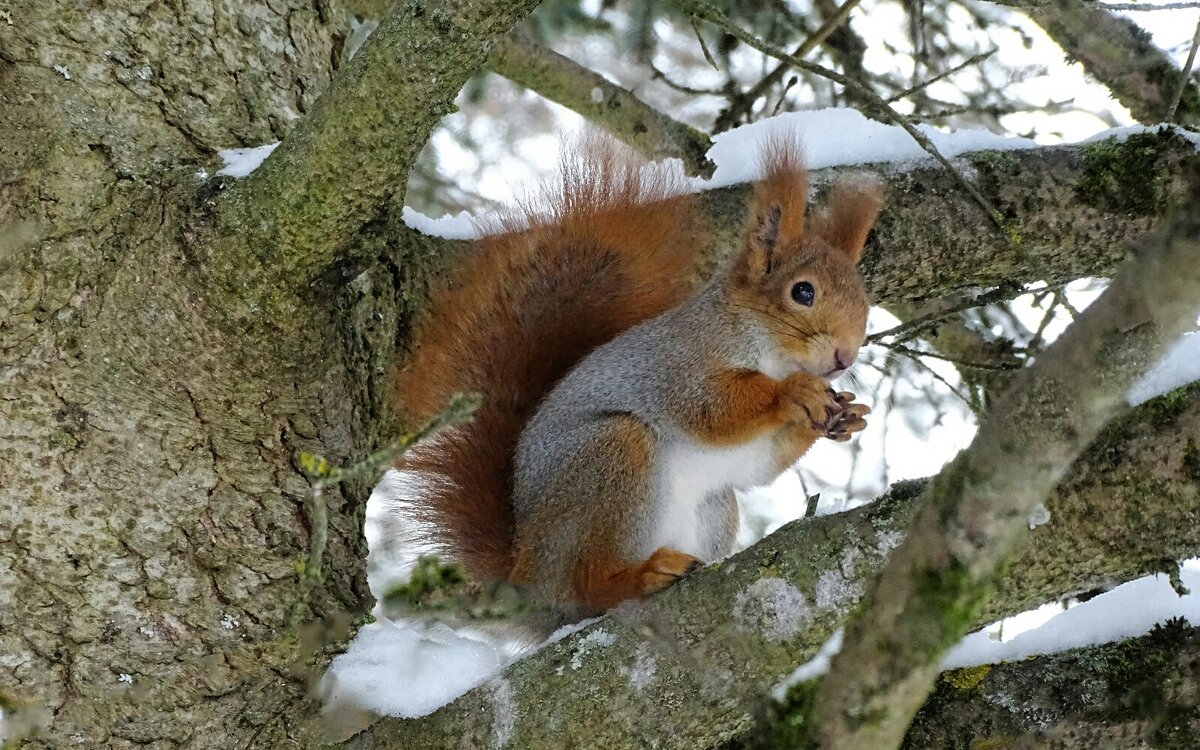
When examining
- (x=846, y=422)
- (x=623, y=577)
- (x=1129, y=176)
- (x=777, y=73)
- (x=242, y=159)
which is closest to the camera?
(x=242, y=159)

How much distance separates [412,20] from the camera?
4.10 ft

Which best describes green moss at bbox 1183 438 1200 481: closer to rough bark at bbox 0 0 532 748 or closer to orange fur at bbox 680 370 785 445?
orange fur at bbox 680 370 785 445

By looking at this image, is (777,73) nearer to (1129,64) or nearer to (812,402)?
(1129,64)

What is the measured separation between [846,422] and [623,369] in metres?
0.43

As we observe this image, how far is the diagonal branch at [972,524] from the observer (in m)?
0.76

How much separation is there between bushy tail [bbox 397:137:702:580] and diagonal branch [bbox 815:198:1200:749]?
1104mm

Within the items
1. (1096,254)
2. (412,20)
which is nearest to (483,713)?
(412,20)

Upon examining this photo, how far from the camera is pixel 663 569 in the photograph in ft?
5.43

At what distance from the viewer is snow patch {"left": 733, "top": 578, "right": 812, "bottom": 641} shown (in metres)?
1.28

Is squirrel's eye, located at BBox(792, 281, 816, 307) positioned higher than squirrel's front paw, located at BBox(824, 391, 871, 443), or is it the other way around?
squirrel's eye, located at BBox(792, 281, 816, 307)

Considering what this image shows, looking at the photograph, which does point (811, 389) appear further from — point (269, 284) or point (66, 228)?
point (66, 228)

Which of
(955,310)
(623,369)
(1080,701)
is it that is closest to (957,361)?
(955,310)

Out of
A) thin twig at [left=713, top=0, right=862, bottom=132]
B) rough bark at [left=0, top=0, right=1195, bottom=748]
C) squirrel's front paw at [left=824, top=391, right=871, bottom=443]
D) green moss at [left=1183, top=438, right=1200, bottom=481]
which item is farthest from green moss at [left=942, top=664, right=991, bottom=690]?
thin twig at [left=713, top=0, right=862, bottom=132]

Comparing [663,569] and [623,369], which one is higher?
[623,369]
